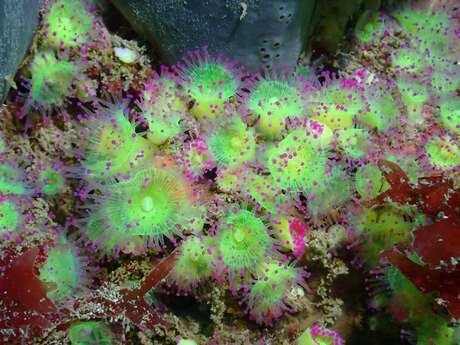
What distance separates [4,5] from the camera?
257 centimetres

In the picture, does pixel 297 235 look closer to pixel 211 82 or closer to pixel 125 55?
pixel 211 82

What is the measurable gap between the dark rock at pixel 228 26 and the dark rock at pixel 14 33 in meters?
0.61

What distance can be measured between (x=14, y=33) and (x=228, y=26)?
1.31 m

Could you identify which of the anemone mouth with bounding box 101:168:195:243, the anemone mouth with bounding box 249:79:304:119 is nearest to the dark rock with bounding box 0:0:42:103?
the anemone mouth with bounding box 101:168:195:243

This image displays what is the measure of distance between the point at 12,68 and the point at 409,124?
2630mm

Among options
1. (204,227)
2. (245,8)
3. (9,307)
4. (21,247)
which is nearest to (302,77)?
(245,8)

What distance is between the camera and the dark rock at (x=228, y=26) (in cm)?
294

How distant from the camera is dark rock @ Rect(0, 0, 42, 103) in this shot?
265 centimetres

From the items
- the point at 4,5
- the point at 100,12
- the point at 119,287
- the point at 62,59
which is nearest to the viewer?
the point at 4,5

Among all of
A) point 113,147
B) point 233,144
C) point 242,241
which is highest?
point 233,144

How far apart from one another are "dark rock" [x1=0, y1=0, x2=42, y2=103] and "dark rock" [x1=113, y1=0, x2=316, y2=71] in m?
0.61

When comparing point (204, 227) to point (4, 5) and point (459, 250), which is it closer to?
point (459, 250)

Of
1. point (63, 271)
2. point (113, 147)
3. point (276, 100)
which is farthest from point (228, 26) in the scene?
point (63, 271)

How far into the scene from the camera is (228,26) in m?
3.03
